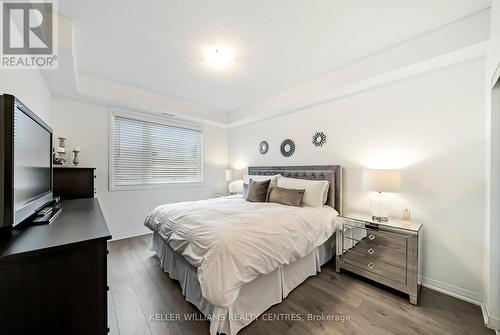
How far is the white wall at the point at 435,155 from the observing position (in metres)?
1.90

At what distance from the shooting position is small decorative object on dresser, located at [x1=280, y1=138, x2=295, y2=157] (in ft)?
11.9

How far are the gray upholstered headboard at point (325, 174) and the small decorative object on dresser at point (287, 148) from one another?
273 mm

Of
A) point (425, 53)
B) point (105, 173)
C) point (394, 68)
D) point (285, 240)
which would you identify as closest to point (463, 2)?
point (425, 53)

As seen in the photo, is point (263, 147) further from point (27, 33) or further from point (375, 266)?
point (27, 33)

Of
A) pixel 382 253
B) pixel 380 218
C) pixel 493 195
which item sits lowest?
pixel 382 253

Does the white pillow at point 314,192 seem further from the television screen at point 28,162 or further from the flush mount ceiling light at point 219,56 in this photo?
the television screen at point 28,162

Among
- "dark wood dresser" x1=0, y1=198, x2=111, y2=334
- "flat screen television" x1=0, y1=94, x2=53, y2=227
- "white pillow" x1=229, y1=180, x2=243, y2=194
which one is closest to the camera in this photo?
"dark wood dresser" x1=0, y1=198, x2=111, y2=334

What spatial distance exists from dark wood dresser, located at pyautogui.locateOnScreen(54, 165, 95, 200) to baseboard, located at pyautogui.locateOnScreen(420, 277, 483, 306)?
411 cm

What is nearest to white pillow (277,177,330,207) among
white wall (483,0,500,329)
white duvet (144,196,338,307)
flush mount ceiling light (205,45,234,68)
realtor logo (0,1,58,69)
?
white duvet (144,196,338,307)

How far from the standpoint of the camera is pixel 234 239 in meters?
1.55

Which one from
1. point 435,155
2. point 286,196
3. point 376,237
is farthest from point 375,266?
point 435,155

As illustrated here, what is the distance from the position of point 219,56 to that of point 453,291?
11.7 feet

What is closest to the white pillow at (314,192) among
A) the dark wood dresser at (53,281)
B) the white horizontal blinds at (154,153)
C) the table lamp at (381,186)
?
the table lamp at (381,186)

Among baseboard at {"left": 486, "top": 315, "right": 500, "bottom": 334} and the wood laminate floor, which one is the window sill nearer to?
the wood laminate floor
